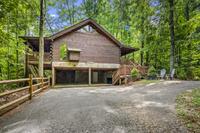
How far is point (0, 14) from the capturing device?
820cm

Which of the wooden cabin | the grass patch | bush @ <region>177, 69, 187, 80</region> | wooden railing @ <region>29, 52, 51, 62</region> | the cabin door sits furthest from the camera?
the cabin door

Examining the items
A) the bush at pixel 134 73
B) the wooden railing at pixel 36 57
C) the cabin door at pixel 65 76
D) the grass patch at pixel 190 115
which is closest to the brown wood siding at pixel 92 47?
the wooden railing at pixel 36 57

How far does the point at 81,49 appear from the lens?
724 inches

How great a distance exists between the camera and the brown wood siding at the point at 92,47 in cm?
1781

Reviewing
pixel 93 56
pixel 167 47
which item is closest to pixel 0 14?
pixel 93 56

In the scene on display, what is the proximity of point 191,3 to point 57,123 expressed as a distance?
18.5 m

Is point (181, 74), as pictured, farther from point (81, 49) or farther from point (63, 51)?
point (63, 51)

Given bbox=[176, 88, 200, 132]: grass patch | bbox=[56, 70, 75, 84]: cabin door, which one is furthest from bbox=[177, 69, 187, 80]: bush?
bbox=[176, 88, 200, 132]: grass patch

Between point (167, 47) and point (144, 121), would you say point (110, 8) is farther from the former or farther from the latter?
point (144, 121)

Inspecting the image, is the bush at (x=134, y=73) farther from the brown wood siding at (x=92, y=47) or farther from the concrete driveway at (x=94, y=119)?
the concrete driveway at (x=94, y=119)

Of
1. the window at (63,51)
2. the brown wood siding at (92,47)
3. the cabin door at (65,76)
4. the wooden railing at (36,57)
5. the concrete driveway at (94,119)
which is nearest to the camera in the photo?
the concrete driveway at (94,119)

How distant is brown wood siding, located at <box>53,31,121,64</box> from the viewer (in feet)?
58.4

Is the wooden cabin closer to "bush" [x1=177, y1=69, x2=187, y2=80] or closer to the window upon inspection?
the window

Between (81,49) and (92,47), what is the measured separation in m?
1.19
